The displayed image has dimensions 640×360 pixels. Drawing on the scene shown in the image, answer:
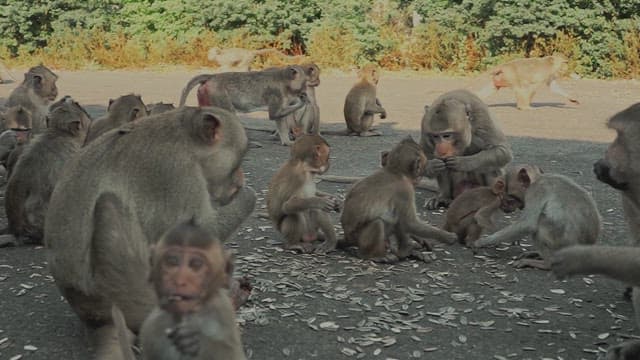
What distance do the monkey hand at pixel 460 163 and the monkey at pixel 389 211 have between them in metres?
1.19

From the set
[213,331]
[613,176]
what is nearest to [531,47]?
[613,176]

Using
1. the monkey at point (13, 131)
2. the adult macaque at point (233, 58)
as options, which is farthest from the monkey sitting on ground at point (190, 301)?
the adult macaque at point (233, 58)

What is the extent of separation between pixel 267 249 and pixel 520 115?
10070 mm

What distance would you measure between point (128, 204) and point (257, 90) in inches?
331

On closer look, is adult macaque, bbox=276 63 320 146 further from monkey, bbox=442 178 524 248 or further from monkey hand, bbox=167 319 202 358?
monkey hand, bbox=167 319 202 358

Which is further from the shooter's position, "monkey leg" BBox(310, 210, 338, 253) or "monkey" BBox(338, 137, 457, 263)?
"monkey leg" BBox(310, 210, 338, 253)

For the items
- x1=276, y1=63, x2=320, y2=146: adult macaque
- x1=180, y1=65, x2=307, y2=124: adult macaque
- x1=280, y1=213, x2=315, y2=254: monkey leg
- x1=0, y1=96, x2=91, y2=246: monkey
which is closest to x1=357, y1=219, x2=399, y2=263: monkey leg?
x1=280, y1=213, x2=315, y2=254: monkey leg

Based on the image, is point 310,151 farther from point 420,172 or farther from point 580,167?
point 580,167

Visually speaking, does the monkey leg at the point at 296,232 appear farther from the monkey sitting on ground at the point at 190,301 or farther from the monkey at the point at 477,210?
the monkey sitting on ground at the point at 190,301

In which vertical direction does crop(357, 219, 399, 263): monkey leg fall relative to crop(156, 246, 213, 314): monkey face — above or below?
below

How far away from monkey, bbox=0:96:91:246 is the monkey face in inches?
136

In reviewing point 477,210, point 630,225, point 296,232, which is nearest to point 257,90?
point 296,232

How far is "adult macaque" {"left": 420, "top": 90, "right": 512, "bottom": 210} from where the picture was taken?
724cm

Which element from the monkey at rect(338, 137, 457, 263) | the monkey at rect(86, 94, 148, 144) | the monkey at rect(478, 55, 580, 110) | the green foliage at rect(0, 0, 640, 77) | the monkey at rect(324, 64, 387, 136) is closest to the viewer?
the monkey at rect(338, 137, 457, 263)
